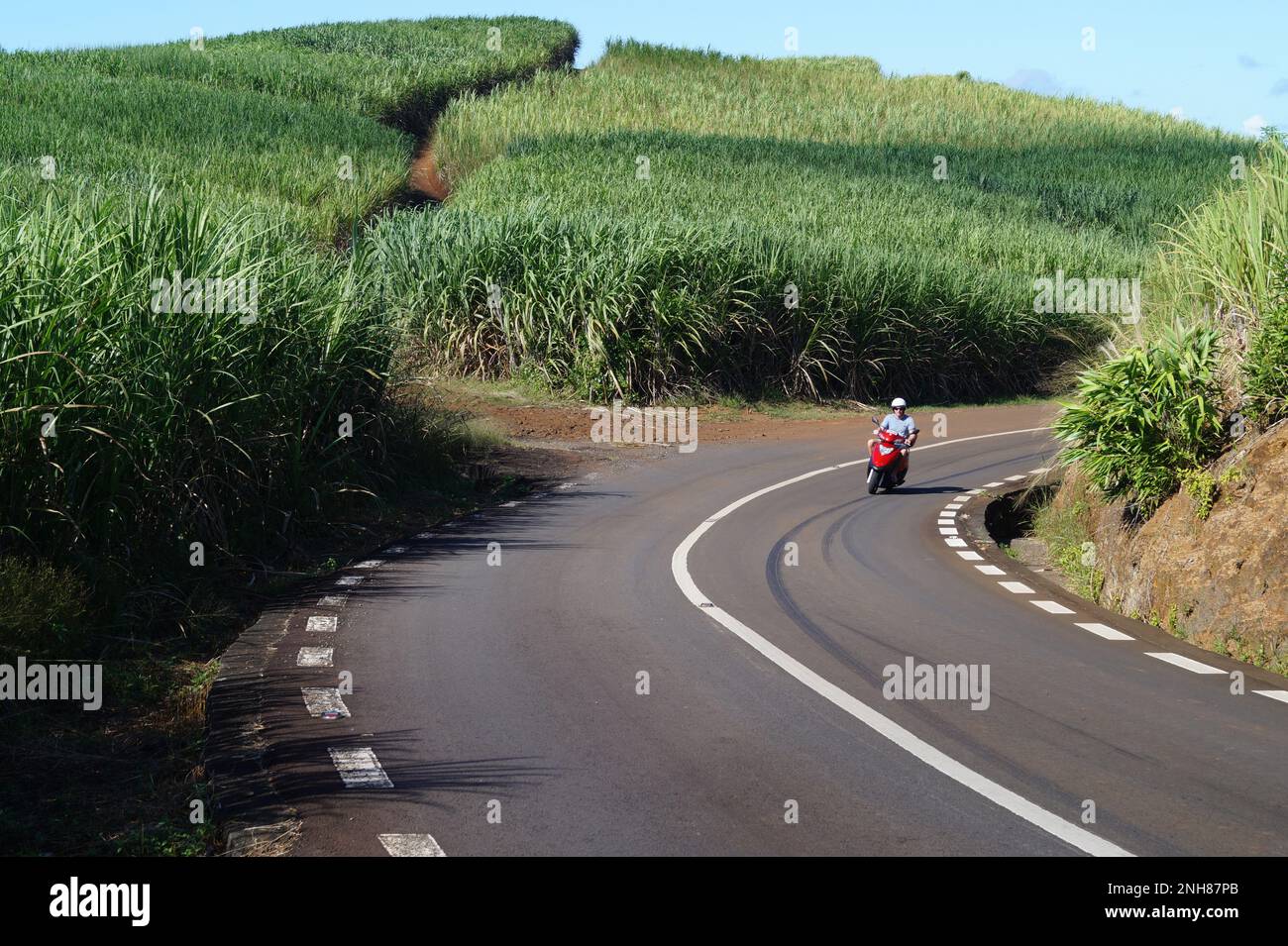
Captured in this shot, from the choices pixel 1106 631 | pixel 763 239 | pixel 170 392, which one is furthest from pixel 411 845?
pixel 763 239

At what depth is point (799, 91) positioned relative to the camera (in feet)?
254

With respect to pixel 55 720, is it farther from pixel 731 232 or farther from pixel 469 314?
pixel 731 232

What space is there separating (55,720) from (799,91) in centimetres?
7507

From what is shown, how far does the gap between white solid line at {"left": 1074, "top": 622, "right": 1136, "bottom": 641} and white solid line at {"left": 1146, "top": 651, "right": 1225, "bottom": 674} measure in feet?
1.93

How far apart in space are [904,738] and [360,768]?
292 centimetres

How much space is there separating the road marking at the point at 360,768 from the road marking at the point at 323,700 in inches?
29.3

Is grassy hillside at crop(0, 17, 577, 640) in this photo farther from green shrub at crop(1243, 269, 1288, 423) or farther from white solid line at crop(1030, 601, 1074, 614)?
green shrub at crop(1243, 269, 1288, 423)

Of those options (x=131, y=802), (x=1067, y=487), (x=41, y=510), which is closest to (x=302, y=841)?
(x=131, y=802)

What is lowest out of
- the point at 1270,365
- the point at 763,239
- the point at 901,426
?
the point at 901,426

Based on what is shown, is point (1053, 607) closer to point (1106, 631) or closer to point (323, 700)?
point (1106, 631)

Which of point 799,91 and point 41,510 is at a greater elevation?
point 799,91

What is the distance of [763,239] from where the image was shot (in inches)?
1208

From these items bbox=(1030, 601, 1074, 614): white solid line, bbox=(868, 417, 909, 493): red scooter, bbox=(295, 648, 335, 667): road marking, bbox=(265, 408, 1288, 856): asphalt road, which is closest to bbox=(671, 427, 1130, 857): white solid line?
bbox=(265, 408, 1288, 856): asphalt road

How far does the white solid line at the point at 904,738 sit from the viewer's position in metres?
5.66
